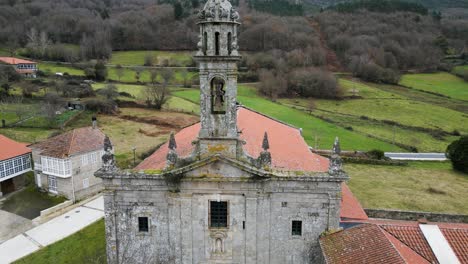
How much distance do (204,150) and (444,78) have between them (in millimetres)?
94289

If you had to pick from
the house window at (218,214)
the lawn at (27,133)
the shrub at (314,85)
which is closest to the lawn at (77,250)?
the house window at (218,214)

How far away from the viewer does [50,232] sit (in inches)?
1103

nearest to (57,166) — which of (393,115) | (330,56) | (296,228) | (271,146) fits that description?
(271,146)

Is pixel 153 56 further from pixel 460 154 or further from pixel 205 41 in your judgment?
pixel 205 41

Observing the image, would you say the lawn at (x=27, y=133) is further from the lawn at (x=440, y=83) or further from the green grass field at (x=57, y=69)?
the lawn at (x=440, y=83)

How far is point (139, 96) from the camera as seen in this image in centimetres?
7131

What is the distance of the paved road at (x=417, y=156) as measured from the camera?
47906 mm

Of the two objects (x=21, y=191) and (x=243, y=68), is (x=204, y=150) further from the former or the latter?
(x=243, y=68)

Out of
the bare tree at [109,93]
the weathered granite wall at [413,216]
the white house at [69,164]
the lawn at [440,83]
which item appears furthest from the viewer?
the lawn at [440,83]

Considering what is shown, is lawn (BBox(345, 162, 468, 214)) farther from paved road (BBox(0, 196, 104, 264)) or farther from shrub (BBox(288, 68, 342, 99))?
shrub (BBox(288, 68, 342, 99))

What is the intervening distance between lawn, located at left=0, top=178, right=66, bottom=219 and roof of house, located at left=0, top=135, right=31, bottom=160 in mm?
3553

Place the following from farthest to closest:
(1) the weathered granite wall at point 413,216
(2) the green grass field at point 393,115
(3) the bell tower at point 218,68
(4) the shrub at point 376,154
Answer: (2) the green grass field at point 393,115, (4) the shrub at point 376,154, (1) the weathered granite wall at point 413,216, (3) the bell tower at point 218,68

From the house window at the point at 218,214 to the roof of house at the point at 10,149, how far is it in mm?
25722

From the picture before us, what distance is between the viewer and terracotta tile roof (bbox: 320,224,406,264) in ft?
48.6
